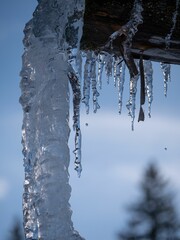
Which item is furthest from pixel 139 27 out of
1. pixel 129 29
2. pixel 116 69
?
pixel 116 69

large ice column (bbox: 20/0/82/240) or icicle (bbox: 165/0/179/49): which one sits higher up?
icicle (bbox: 165/0/179/49)

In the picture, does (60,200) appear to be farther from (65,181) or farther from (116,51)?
(116,51)

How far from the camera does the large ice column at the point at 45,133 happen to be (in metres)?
2.74

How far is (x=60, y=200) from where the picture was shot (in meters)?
2.77

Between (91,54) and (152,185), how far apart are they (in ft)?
57.7

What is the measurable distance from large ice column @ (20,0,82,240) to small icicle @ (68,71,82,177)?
0.18ft

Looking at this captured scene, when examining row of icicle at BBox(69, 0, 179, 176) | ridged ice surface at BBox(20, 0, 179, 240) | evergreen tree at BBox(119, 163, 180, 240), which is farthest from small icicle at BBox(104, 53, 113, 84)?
evergreen tree at BBox(119, 163, 180, 240)

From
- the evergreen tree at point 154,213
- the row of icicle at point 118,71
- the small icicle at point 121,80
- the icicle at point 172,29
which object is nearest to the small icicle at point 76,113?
the row of icicle at point 118,71

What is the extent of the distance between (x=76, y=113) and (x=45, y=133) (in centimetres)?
26

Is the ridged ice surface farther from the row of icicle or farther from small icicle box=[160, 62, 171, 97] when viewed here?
small icicle box=[160, 62, 171, 97]

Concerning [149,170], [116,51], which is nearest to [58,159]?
[116,51]

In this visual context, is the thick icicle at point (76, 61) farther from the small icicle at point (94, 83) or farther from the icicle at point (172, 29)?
the icicle at point (172, 29)

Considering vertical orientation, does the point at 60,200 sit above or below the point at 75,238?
above

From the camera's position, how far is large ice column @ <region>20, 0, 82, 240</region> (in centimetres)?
274
